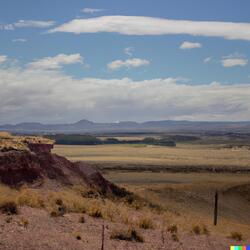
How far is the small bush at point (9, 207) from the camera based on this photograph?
16.4 metres

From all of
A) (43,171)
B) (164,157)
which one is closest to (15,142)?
(43,171)

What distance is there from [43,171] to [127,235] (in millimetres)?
10645

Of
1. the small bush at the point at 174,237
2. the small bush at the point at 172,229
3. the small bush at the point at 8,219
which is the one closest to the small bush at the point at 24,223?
the small bush at the point at 8,219

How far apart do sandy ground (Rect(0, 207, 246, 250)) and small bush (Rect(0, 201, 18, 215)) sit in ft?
0.85

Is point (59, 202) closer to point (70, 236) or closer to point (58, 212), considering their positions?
point (58, 212)

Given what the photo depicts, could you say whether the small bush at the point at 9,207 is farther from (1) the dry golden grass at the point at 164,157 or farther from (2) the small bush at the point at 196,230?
(1) the dry golden grass at the point at 164,157

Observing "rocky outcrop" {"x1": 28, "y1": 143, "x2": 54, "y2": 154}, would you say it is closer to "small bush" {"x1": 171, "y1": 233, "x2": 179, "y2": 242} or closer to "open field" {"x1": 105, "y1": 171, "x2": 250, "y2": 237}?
"open field" {"x1": 105, "y1": 171, "x2": 250, "y2": 237}

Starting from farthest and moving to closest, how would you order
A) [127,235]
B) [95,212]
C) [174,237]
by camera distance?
[95,212], [174,237], [127,235]

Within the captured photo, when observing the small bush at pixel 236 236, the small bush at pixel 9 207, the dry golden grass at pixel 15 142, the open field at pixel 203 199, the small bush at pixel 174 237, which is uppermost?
the dry golden grass at pixel 15 142

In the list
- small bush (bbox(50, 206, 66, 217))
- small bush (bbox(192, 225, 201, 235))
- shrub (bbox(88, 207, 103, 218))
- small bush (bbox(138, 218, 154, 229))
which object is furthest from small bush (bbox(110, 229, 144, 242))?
small bush (bbox(192, 225, 201, 235))

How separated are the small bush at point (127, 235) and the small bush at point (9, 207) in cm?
316

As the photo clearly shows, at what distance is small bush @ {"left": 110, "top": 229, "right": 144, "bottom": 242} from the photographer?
16.1 meters

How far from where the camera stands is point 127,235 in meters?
16.3

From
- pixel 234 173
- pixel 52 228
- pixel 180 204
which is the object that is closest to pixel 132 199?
pixel 180 204
